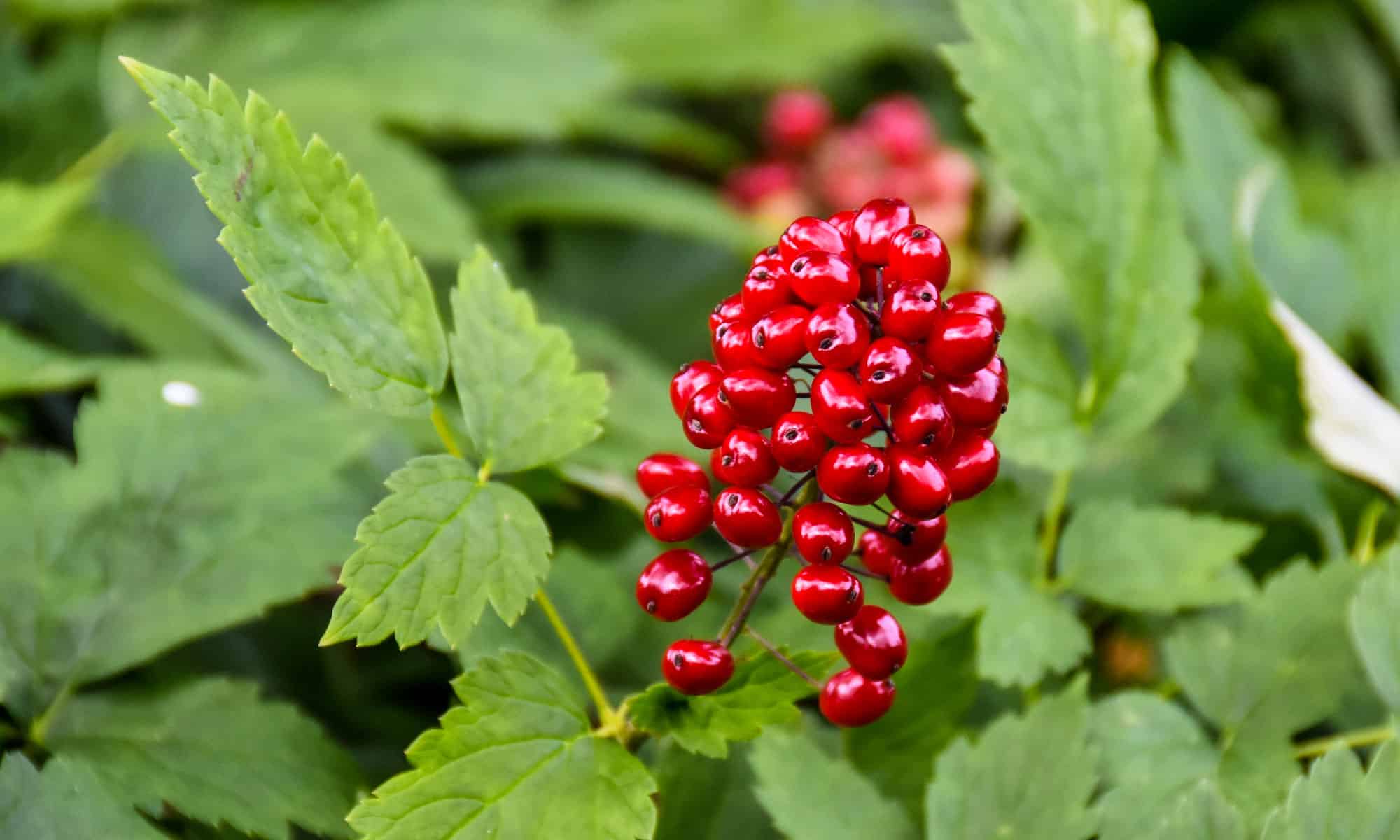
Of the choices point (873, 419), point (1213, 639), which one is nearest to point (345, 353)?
point (873, 419)

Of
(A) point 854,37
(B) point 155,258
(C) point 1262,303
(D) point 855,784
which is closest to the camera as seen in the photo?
(D) point 855,784

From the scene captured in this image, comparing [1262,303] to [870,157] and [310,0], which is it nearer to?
[870,157]

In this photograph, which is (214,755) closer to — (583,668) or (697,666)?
(583,668)

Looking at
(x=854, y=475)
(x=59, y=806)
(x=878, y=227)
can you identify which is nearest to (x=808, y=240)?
(x=878, y=227)

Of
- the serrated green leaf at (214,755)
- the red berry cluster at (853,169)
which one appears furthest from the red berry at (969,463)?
the red berry cluster at (853,169)

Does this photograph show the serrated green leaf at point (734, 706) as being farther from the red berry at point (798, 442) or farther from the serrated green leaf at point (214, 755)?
the serrated green leaf at point (214, 755)

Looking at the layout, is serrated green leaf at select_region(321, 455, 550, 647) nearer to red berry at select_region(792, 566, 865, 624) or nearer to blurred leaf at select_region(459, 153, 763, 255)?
red berry at select_region(792, 566, 865, 624)

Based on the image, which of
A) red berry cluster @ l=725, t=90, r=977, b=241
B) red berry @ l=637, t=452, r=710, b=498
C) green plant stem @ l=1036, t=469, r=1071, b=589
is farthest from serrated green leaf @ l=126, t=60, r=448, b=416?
red berry cluster @ l=725, t=90, r=977, b=241

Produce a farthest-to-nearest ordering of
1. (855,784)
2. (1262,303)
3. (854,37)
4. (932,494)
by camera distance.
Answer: (854,37)
(1262,303)
(855,784)
(932,494)
